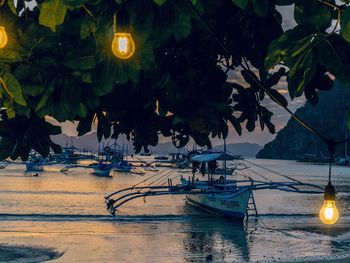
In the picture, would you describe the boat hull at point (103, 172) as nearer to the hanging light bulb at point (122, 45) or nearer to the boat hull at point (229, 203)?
the boat hull at point (229, 203)

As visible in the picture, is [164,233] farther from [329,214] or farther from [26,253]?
[329,214]

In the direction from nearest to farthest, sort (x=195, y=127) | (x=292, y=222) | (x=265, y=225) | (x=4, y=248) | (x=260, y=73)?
(x=195, y=127)
(x=260, y=73)
(x=4, y=248)
(x=265, y=225)
(x=292, y=222)

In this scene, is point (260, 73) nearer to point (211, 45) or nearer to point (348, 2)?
point (211, 45)

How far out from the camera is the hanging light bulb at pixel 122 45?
8.05 ft

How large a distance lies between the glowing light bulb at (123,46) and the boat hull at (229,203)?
3838cm

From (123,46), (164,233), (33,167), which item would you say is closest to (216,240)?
(164,233)

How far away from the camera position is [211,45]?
448 cm

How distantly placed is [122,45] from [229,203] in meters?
42.4

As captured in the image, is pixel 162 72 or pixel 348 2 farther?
pixel 162 72

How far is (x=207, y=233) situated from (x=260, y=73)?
112ft

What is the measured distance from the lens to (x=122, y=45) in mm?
2475

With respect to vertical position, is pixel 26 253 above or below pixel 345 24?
below

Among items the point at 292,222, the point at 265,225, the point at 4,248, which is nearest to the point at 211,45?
the point at 4,248

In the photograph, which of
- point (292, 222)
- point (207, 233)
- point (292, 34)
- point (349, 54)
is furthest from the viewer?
point (292, 222)
